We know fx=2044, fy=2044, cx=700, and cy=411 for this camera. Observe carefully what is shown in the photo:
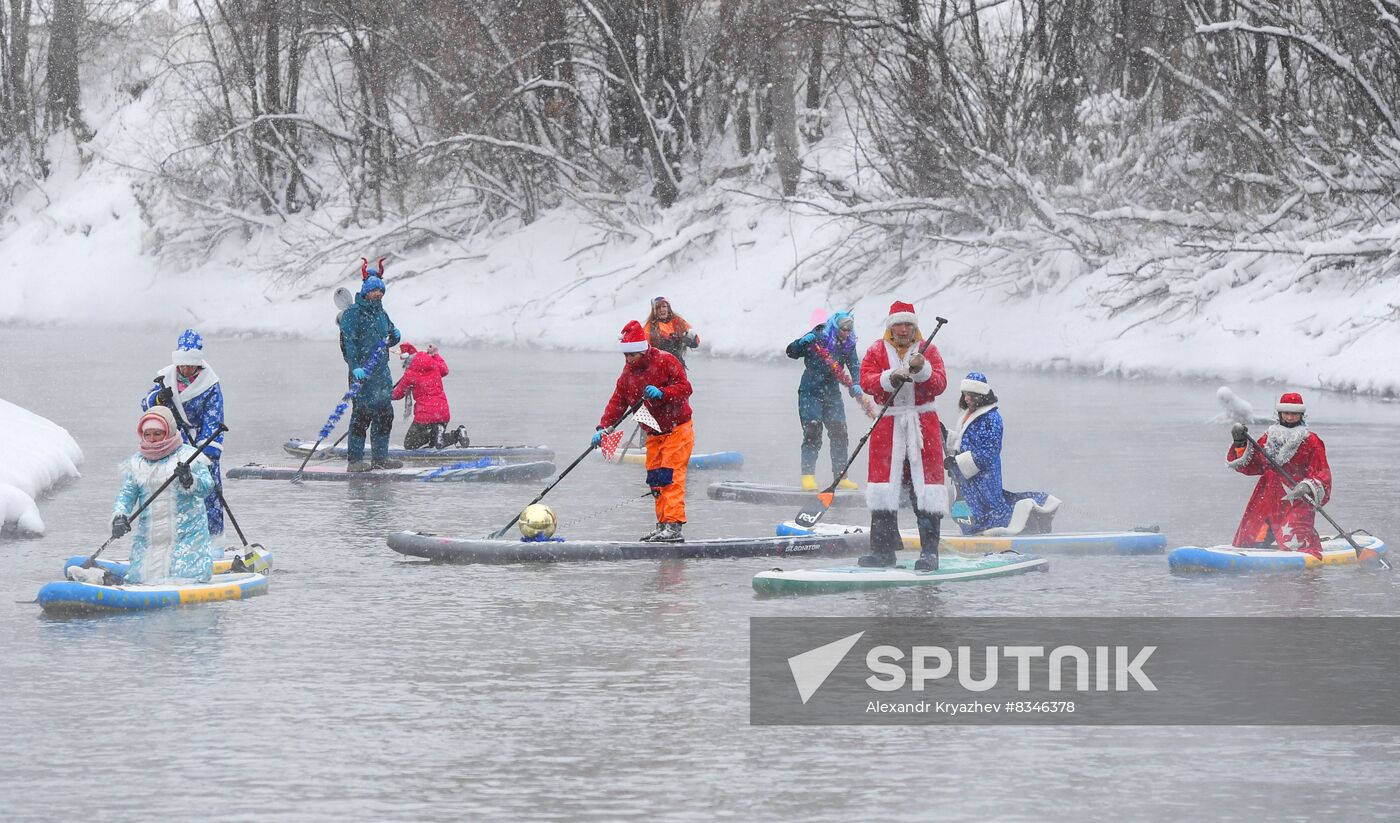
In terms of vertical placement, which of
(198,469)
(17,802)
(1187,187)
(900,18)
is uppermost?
(900,18)

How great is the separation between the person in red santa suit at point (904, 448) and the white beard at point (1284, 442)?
2.27 meters

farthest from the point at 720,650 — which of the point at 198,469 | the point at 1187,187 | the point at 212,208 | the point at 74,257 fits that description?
the point at 74,257

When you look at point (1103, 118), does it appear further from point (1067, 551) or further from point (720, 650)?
point (720, 650)

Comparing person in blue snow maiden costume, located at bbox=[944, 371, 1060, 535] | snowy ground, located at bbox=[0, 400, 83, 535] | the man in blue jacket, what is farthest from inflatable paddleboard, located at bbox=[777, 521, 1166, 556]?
the man in blue jacket

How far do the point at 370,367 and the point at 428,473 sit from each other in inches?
41.3

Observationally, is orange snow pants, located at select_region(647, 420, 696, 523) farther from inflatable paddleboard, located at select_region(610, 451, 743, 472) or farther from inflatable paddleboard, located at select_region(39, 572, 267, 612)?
inflatable paddleboard, located at select_region(610, 451, 743, 472)

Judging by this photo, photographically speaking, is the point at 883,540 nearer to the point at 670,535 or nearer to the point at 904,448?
the point at 904,448

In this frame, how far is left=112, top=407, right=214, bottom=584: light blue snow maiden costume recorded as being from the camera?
34.8 ft

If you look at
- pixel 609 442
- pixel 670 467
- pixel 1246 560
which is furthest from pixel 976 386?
pixel 609 442

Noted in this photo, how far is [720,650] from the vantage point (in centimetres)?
923

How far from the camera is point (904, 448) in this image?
36.7 ft

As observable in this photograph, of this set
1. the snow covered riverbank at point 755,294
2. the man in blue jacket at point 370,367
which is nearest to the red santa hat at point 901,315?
the man in blue jacket at point 370,367

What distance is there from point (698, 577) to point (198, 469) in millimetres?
2812

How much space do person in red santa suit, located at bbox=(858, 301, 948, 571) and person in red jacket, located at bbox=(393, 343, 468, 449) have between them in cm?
823
